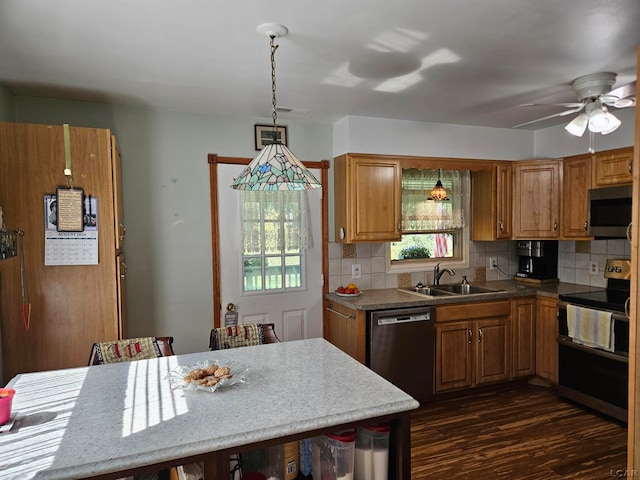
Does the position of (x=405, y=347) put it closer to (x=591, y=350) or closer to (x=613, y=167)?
(x=591, y=350)

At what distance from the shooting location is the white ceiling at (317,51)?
5.74 ft

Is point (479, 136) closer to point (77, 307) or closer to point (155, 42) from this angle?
point (155, 42)

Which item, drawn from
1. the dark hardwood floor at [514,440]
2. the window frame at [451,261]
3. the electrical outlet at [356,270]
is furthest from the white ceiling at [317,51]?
the dark hardwood floor at [514,440]

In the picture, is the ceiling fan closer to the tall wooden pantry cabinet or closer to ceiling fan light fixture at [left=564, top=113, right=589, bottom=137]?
ceiling fan light fixture at [left=564, top=113, right=589, bottom=137]

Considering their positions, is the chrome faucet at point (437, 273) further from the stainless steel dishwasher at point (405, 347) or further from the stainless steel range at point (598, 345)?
the stainless steel range at point (598, 345)

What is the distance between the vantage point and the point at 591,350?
3.16 meters

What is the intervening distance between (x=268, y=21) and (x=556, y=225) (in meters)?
3.25

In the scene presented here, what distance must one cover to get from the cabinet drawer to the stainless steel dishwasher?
12 cm

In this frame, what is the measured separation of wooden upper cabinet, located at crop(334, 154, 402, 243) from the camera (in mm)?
3477

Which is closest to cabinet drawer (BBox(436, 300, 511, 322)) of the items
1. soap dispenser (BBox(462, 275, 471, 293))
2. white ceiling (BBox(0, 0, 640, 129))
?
soap dispenser (BBox(462, 275, 471, 293))

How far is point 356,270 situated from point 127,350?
2.15m

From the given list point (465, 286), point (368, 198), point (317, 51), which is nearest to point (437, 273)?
point (465, 286)

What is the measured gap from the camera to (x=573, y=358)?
3.33 meters

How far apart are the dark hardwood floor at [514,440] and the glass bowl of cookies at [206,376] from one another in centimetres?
140
